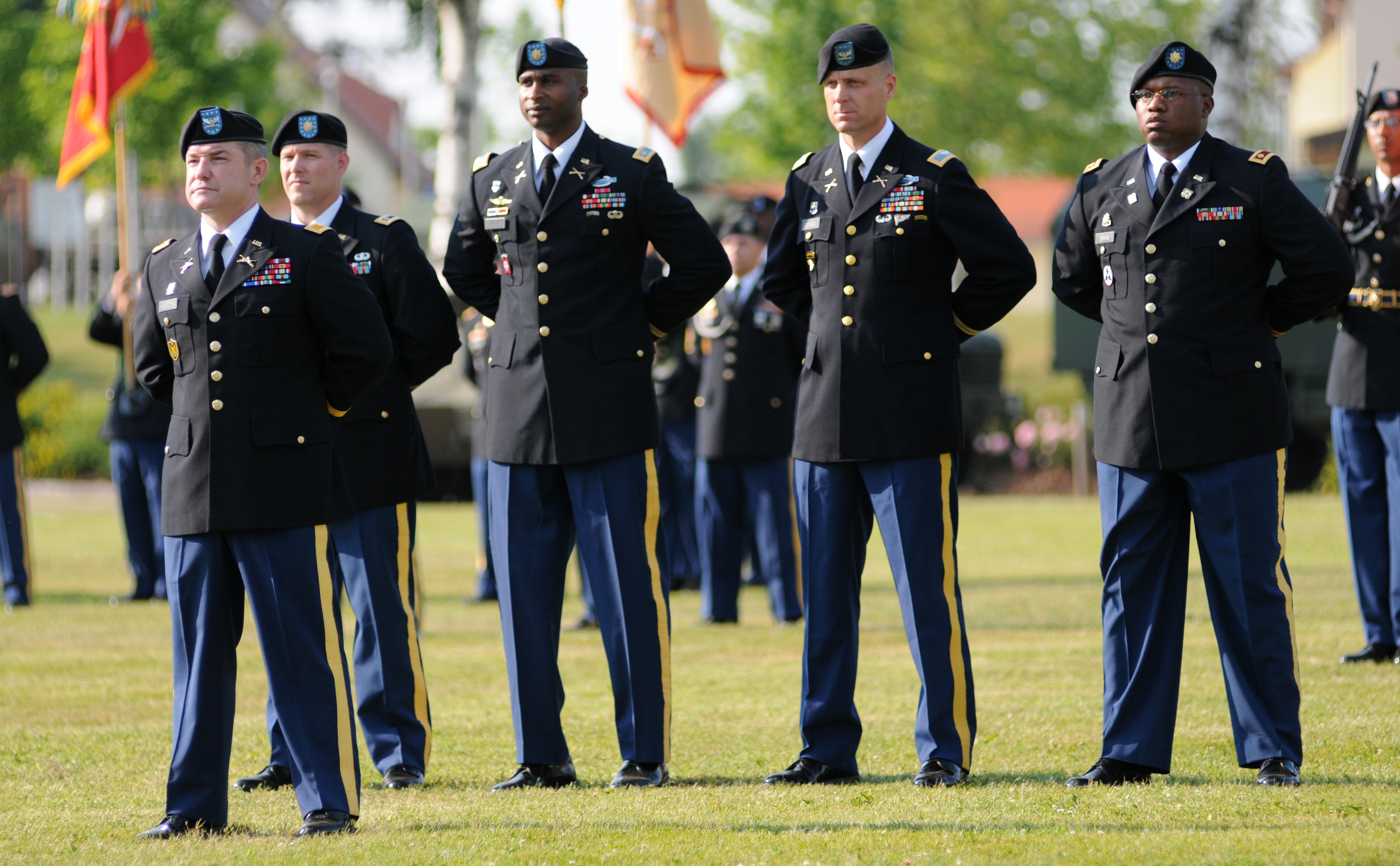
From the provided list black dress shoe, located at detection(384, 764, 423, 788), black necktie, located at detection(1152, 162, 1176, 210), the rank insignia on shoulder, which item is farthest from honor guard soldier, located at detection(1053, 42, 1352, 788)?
black dress shoe, located at detection(384, 764, 423, 788)

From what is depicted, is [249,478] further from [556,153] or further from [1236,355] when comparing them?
[1236,355]

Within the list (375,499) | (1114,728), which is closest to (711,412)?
(375,499)

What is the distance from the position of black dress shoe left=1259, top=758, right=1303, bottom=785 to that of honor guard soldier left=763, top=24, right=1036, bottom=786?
97cm

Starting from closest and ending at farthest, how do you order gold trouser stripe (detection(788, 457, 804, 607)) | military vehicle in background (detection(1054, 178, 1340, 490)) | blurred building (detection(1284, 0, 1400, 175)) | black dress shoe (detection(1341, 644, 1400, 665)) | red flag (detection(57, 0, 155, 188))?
black dress shoe (detection(1341, 644, 1400, 665)) < gold trouser stripe (detection(788, 457, 804, 607)) < red flag (detection(57, 0, 155, 188)) < military vehicle in background (detection(1054, 178, 1340, 490)) < blurred building (detection(1284, 0, 1400, 175))

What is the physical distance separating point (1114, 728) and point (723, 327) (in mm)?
5642

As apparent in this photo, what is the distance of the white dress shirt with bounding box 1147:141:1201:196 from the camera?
577cm

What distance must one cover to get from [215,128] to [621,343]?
161 centimetres

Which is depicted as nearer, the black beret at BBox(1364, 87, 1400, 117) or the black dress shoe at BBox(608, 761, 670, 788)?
the black dress shoe at BBox(608, 761, 670, 788)

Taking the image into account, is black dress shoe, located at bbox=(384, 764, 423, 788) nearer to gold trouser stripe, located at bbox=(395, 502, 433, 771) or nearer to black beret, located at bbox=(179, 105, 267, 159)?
gold trouser stripe, located at bbox=(395, 502, 433, 771)

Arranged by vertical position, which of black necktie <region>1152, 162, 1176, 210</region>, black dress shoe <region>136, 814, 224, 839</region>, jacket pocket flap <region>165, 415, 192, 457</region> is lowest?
black dress shoe <region>136, 814, 224, 839</region>

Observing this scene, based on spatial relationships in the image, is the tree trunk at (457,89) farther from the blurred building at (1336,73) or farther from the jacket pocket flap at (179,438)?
the jacket pocket flap at (179,438)

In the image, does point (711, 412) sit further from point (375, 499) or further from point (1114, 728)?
point (1114, 728)

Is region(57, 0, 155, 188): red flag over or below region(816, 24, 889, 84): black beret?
over

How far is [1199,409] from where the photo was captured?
5668 mm
